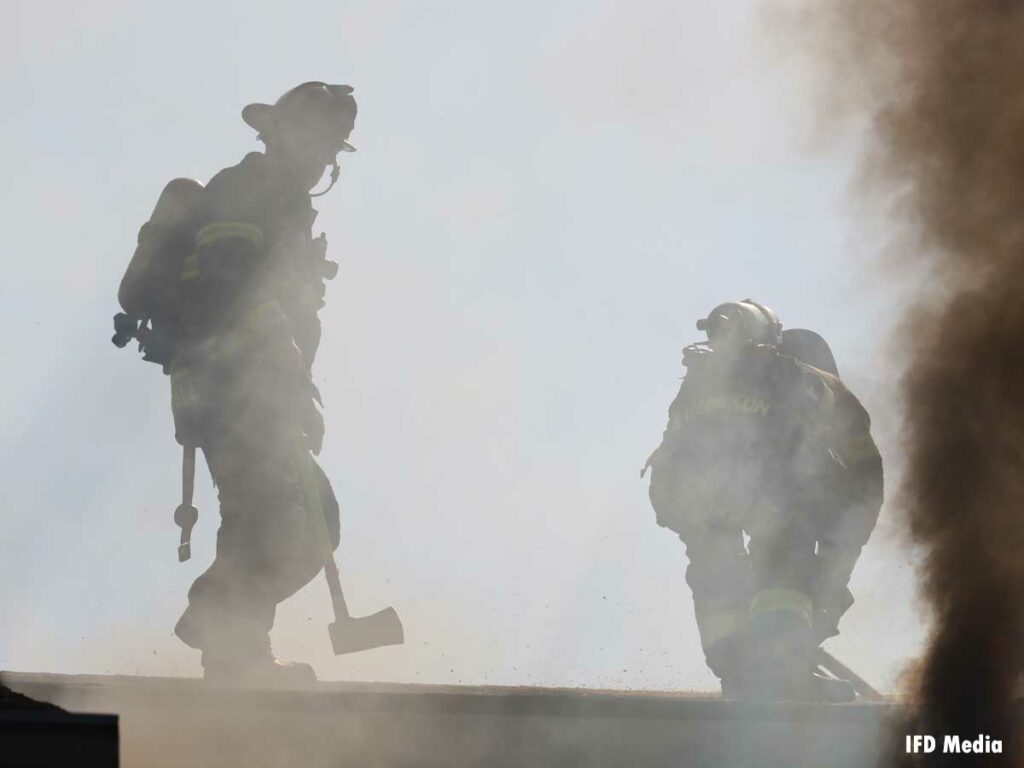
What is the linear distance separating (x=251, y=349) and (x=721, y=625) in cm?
278

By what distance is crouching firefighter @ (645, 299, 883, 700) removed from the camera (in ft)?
29.5

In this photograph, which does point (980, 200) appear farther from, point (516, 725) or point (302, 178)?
point (516, 725)

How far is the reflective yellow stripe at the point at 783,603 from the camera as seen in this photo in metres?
8.40

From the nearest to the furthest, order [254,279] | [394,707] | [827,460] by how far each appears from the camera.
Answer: [394,707], [254,279], [827,460]

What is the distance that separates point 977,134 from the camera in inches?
425

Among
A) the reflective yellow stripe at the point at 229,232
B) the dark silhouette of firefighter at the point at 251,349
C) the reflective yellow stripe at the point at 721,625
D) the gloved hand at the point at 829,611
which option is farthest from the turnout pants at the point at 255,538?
the gloved hand at the point at 829,611

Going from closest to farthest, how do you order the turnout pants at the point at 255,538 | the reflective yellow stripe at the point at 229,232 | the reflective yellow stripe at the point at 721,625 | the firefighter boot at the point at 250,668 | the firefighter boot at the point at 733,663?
the firefighter boot at the point at 250,668 → the turnout pants at the point at 255,538 → the reflective yellow stripe at the point at 229,232 → the firefighter boot at the point at 733,663 → the reflective yellow stripe at the point at 721,625

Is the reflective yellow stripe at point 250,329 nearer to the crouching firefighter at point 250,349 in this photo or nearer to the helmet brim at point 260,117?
the crouching firefighter at point 250,349

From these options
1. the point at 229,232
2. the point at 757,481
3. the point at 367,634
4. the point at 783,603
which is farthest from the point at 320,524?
the point at 757,481

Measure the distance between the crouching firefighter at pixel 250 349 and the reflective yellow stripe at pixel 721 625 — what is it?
6.90 ft

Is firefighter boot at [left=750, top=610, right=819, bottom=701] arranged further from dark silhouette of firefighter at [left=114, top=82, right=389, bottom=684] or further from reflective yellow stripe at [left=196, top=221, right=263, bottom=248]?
reflective yellow stripe at [left=196, top=221, right=263, bottom=248]

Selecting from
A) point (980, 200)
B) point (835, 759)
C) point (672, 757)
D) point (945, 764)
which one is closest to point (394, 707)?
point (672, 757)

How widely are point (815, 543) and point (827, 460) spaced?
0.42 meters

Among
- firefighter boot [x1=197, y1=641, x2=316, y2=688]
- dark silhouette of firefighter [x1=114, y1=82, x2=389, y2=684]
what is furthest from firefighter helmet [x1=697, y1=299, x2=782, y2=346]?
firefighter boot [x1=197, y1=641, x2=316, y2=688]
